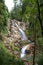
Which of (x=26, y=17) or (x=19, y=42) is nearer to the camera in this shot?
(x=26, y=17)

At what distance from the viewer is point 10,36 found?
37688 millimetres

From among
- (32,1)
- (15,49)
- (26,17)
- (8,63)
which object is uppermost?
(32,1)

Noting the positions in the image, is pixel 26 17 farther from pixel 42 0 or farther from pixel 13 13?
pixel 13 13

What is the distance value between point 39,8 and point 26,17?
1.49 meters

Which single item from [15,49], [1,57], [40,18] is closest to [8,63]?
[1,57]

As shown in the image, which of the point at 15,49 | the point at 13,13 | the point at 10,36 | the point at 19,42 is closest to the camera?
the point at 15,49

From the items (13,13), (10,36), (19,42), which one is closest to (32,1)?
(19,42)

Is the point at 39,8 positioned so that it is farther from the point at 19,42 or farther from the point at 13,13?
the point at 13,13

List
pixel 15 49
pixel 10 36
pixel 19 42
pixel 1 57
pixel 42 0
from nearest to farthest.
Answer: pixel 1 57 → pixel 42 0 → pixel 15 49 → pixel 19 42 → pixel 10 36

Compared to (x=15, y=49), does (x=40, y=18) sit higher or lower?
higher

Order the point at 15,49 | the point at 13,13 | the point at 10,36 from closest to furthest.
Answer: the point at 15,49 → the point at 10,36 → the point at 13,13

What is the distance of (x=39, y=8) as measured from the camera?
15.9 meters

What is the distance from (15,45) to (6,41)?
145cm

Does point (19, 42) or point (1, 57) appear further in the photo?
point (19, 42)
